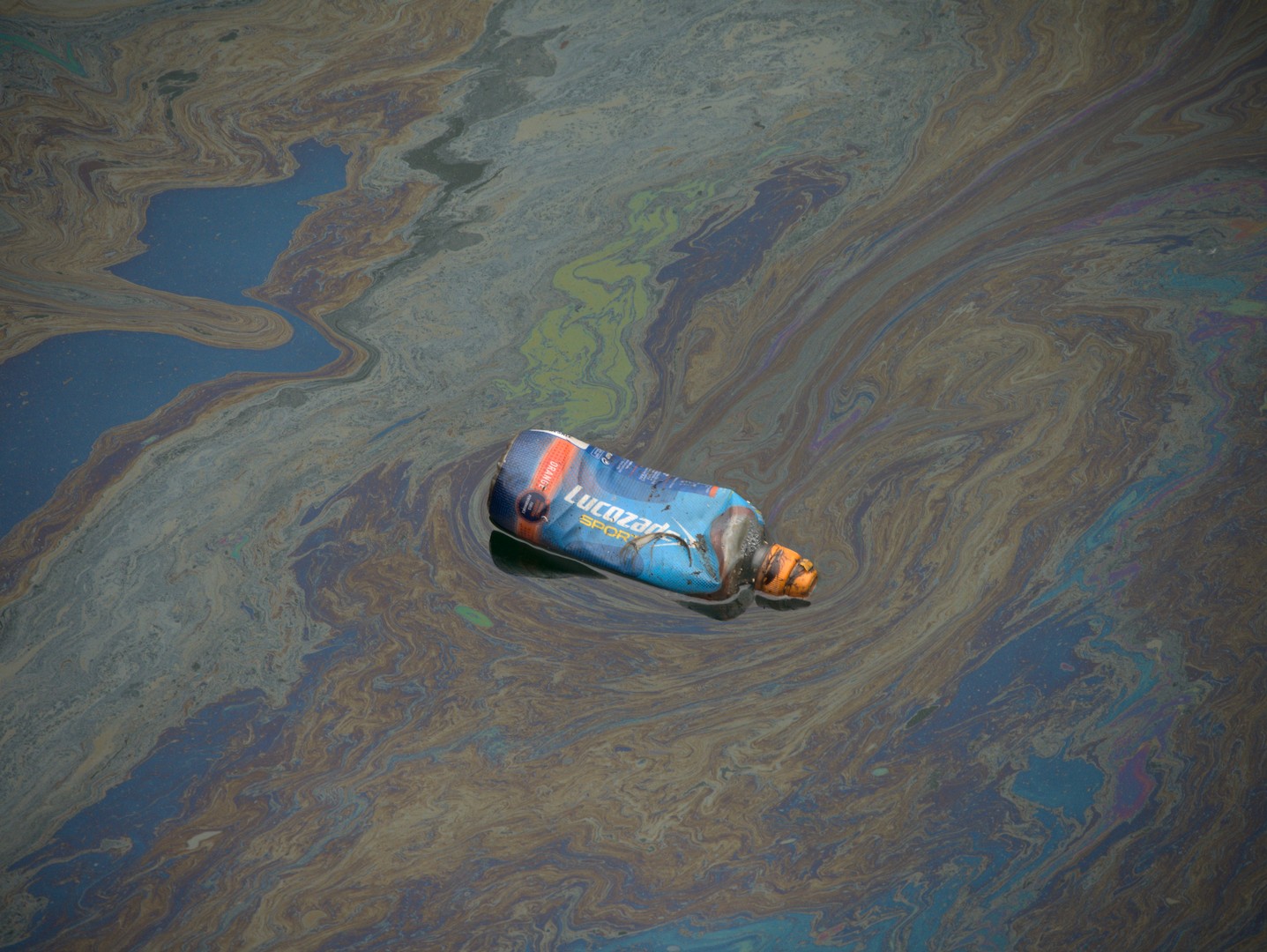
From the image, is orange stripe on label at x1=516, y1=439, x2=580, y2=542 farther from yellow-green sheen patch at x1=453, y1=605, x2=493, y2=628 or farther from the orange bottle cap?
the orange bottle cap

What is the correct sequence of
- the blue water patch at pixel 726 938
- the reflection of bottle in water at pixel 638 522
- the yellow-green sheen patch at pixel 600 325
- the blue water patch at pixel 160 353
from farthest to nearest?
the yellow-green sheen patch at pixel 600 325, the blue water patch at pixel 160 353, the reflection of bottle in water at pixel 638 522, the blue water patch at pixel 726 938

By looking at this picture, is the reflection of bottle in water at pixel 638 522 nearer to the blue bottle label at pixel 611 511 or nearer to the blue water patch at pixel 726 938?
the blue bottle label at pixel 611 511

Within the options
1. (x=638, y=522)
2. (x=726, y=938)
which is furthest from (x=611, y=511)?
(x=726, y=938)

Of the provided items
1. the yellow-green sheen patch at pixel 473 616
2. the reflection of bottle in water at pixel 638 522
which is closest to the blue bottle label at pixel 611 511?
the reflection of bottle in water at pixel 638 522

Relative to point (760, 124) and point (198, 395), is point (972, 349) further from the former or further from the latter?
point (198, 395)

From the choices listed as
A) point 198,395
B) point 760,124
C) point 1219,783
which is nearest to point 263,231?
point 198,395

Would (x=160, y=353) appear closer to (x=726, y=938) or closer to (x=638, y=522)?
(x=638, y=522)

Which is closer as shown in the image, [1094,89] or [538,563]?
[538,563]
